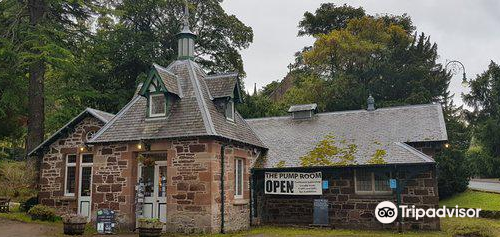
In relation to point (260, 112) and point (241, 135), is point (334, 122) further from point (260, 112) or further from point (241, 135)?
point (260, 112)

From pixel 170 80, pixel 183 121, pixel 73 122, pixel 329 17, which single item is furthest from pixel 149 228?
pixel 329 17

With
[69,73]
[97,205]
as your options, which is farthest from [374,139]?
[69,73]

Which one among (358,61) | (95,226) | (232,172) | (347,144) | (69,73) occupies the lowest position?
(95,226)

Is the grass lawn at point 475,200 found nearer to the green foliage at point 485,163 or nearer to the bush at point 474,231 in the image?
the bush at point 474,231

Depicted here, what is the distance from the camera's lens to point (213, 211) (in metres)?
13.4

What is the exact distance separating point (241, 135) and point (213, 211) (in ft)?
12.3

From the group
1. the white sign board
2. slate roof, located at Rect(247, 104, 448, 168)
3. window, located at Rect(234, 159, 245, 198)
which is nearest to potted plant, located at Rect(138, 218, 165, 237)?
window, located at Rect(234, 159, 245, 198)

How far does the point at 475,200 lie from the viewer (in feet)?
77.0

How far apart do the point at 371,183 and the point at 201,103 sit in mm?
7037

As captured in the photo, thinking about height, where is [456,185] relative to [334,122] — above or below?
below

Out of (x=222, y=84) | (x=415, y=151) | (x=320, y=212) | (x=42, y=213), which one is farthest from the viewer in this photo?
(x=42, y=213)

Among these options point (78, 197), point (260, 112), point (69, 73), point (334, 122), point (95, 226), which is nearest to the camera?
point (95, 226)

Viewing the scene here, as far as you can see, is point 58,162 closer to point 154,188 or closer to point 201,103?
point 154,188

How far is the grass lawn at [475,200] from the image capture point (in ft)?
71.9
